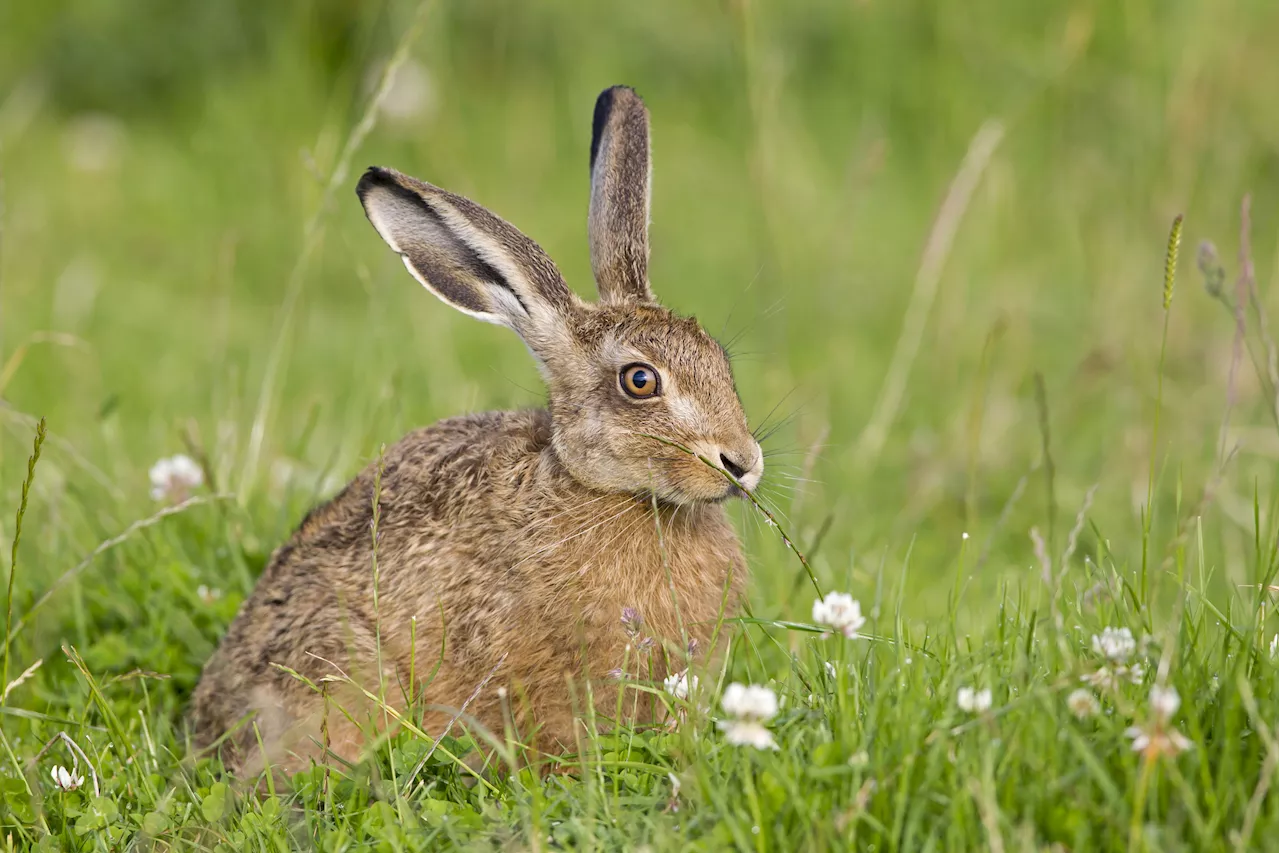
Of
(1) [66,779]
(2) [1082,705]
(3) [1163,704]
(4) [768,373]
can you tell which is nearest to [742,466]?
(2) [1082,705]

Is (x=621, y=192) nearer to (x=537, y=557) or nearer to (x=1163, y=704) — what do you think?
(x=537, y=557)

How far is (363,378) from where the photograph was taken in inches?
266

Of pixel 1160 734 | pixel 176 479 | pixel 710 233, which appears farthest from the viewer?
pixel 710 233

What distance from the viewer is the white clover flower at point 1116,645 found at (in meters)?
2.96

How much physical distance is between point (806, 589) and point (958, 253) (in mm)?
4038

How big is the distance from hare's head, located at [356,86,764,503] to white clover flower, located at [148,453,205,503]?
145 centimetres

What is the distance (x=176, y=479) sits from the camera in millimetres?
5234

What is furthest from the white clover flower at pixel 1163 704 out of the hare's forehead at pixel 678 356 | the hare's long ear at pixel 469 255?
the hare's long ear at pixel 469 255

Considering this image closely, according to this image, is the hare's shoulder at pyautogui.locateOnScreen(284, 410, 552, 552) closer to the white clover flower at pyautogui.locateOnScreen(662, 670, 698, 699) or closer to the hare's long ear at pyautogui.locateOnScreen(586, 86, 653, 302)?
the hare's long ear at pyautogui.locateOnScreen(586, 86, 653, 302)

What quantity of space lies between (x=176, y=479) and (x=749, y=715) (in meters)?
3.10

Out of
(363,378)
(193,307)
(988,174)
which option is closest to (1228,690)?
(363,378)

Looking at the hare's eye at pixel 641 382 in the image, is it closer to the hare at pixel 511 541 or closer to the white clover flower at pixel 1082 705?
the hare at pixel 511 541

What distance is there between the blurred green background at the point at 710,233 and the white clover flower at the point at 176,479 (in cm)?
10

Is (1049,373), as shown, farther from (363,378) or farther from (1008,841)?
(1008,841)
